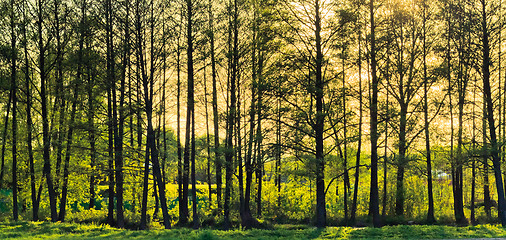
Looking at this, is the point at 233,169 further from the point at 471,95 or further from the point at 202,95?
the point at 471,95

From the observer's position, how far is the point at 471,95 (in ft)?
90.3

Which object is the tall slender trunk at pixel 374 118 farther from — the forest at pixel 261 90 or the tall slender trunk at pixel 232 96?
the tall slender trunk at pixel 232 96

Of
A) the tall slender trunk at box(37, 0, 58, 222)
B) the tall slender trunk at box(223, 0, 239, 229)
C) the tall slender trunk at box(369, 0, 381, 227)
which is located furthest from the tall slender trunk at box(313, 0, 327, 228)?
the tall slender trunk at box(37, 0, 58, 222)

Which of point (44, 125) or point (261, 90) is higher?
point (261, 90)

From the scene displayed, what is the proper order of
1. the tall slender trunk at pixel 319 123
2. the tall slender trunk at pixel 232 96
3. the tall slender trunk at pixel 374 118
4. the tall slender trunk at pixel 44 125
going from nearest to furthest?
the tall slender trunk at pixel 319 123
the tall slender trunk at pixel 374 118
the tall slender trunk at pixel 44 125
the tall slender trunk at pixel 232 96

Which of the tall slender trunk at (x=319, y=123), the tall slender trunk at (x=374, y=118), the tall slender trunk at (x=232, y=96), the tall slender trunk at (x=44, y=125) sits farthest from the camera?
the tall slender trunk at (x=232, y=96)

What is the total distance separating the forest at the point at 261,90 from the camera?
18688 millimetres

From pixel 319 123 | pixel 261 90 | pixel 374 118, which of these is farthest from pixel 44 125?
pixel 374 118

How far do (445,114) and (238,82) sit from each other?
1223 cm

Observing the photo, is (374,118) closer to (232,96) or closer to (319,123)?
Answer: (319,123)

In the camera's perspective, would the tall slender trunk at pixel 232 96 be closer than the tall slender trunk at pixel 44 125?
No

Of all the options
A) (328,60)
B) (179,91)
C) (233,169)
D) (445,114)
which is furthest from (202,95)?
(445,114)

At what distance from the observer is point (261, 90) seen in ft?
59.3

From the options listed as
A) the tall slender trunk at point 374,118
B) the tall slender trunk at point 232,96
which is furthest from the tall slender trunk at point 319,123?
the tall slender trunk at point 232,96
